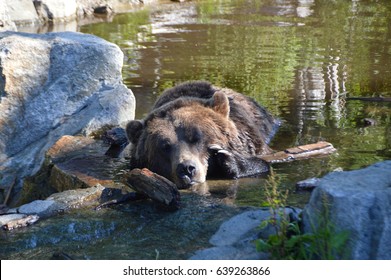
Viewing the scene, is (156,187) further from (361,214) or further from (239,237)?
(361,214)

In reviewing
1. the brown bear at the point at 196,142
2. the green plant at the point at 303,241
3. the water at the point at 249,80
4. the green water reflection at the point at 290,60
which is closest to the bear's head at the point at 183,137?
the brown bear at the point at 196,142

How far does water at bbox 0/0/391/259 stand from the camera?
4.84 metres

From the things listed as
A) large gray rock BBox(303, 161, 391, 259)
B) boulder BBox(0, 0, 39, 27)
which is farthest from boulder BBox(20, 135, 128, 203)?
boulder BBox(0, 0, 39, 27)

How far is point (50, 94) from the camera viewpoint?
8391 mm

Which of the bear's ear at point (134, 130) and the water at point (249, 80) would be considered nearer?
the water at point (249, 80)

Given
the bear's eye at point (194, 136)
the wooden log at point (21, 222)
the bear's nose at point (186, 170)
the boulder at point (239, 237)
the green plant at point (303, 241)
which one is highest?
the green plant at point (303, 241)

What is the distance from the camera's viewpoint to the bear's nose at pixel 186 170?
609cm

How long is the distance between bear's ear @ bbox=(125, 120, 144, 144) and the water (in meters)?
1.10

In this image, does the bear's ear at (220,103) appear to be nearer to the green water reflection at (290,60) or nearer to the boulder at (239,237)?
the green water reflection at (290,60)

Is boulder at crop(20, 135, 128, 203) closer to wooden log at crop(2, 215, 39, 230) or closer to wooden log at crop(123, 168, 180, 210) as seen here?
wooden log at crop(123, 168, 180, 210)

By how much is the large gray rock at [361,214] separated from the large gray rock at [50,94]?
4636 mm

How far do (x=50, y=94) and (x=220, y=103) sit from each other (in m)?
2.40

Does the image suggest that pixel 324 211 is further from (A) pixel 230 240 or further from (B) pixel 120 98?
(B) pixel 120 98

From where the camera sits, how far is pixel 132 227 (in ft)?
16.3
